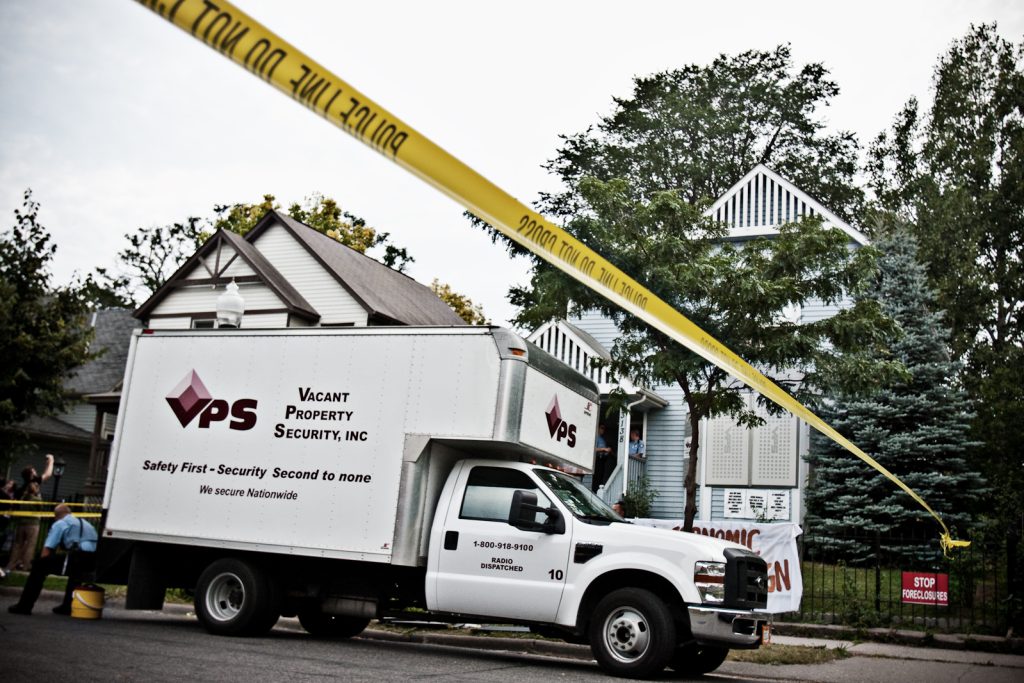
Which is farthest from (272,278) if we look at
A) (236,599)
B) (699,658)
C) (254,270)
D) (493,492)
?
(699,658)

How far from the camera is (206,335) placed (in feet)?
39.6

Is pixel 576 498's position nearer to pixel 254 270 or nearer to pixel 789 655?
pixel 789 655

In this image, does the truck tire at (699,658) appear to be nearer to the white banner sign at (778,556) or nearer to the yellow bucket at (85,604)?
the white banner sign at (778,556)

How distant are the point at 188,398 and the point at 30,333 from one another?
43.6 ft

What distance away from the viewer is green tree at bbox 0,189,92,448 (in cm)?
2245

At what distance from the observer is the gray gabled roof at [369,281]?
27584 mm

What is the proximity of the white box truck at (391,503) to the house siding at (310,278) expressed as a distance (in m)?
15.0

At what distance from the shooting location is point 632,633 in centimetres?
948

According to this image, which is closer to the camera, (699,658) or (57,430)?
(699,658)

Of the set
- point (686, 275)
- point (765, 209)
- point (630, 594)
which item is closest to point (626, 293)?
point (630, 594)

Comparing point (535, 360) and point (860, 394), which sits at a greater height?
point (860, 394)

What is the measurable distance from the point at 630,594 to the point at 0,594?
10.3 metres

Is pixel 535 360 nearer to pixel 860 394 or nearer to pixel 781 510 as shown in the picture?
pixel 860 394

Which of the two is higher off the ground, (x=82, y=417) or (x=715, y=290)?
(x=715, y=290)
